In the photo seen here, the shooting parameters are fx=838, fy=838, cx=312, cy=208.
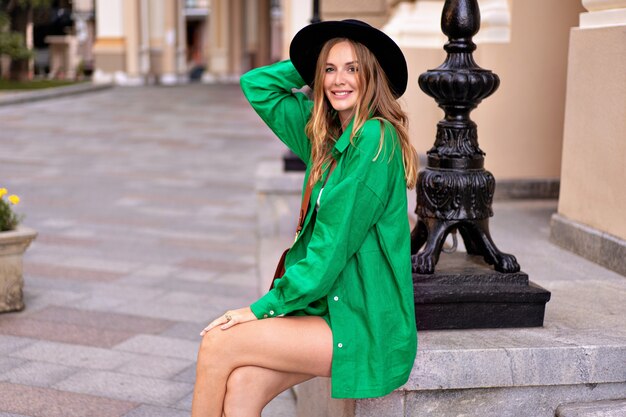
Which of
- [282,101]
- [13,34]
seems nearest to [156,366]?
[282,101]

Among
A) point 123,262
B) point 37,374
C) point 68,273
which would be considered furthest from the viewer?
point 123,262

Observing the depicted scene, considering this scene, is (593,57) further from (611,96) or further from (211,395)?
(211,395)

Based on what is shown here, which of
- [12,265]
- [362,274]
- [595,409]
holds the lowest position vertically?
[12,265]

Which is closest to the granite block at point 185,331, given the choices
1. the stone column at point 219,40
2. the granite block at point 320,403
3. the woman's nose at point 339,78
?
the granite block at point 320,403

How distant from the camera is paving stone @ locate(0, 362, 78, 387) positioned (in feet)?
13.3

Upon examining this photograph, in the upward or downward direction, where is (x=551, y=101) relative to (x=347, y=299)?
upward

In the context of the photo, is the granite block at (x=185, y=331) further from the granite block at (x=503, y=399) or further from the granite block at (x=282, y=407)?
the granite block at (x=503, y=399)

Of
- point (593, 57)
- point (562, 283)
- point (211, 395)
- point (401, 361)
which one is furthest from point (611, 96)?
point (211, 395)

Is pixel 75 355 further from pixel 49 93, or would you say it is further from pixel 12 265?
pixel 49 93

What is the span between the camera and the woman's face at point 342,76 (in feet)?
8.70

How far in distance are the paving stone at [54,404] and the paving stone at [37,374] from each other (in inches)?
2.8

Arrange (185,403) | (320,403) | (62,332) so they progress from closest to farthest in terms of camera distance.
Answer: (320,403), (185,403), (62,332)

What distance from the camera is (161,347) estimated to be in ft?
15.3

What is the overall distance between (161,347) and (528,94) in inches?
113
